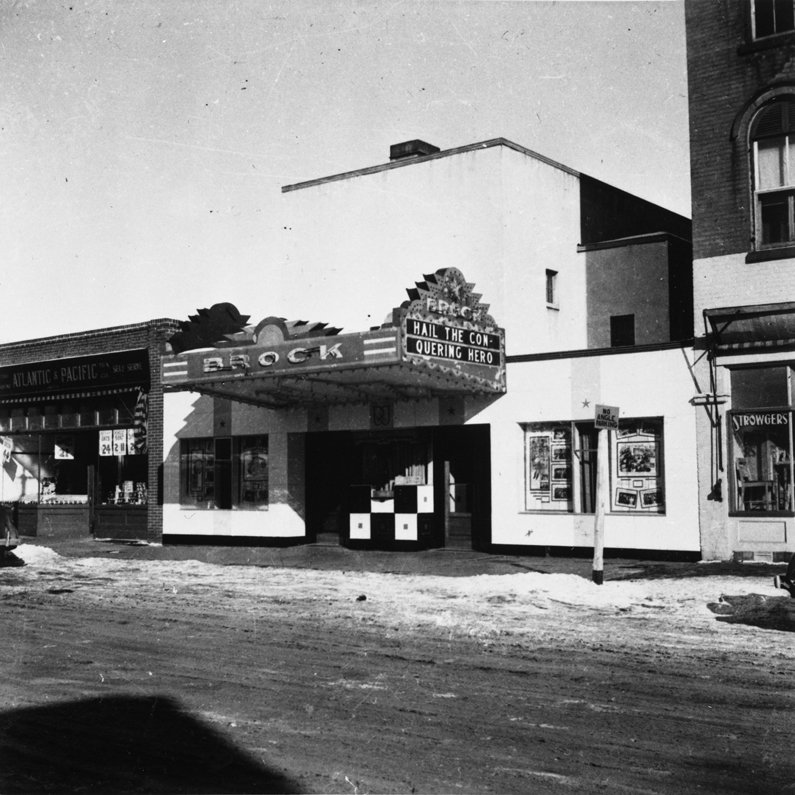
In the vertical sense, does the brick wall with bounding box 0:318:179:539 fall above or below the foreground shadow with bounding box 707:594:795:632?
above

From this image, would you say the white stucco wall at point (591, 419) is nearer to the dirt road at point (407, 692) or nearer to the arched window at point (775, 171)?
the arched window at point (775, 171)

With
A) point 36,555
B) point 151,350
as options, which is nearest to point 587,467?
point 36,555

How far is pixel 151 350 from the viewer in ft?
82.7

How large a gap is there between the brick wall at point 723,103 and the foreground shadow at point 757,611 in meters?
6.80

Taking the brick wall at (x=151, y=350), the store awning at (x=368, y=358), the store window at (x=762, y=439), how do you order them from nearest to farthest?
the store window at (x=762, y=439), the store awning at (x=368, y=358), the brick wall at (x=151, y=350)

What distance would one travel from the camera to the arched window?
647 inches

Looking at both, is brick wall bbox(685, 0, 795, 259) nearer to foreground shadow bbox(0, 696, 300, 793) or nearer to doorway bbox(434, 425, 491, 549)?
doorway bbox(434, 425, 491, 549)

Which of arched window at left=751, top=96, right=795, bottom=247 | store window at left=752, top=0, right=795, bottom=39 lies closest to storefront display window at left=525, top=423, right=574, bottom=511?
arched window at left=751, top=96, right=795, bottom=247

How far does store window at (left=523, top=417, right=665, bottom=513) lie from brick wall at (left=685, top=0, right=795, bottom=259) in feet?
11.2

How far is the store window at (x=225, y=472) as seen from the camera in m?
23.0

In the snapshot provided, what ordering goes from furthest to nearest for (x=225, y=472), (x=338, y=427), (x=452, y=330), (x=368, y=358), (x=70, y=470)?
1. (x=70, y=470)
2. (x=225, y=472)
3. (x=338, y=427)
4. (x=452, y=330)
5. (x=368, y=358)

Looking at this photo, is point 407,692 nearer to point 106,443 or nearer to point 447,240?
point 447,240

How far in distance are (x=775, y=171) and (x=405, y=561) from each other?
9.57m

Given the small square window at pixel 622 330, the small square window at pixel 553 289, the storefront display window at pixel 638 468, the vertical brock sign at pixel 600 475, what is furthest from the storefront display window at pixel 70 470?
the vertical brock sign at pixel 600 475
